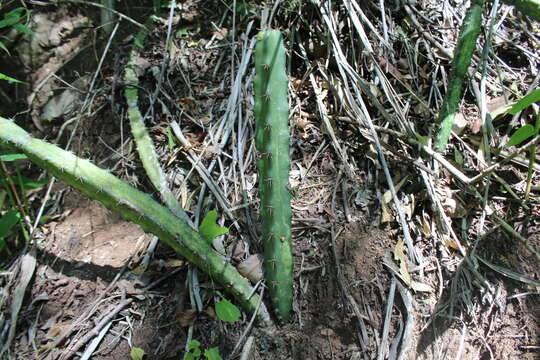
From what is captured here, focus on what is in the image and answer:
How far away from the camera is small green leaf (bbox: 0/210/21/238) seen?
6.30ft

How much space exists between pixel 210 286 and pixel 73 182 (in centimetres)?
71

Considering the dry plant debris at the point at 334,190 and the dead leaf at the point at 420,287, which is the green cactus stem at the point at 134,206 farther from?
the dead leaf at the point at 420,287

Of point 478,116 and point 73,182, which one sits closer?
point 73,182

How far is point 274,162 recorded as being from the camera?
61.2 inches

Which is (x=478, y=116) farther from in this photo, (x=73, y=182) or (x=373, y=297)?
(x=73, y=182)

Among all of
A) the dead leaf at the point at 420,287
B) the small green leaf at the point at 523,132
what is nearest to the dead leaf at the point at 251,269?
the dead leaf at the point at 420,287

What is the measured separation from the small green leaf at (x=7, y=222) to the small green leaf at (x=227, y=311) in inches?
44.1

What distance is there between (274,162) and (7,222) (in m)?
1.37

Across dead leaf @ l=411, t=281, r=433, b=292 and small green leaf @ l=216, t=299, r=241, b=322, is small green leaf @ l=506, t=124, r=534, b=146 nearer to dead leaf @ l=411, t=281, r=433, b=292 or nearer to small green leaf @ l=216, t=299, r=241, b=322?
dead leaf @ l=411, t=281, r=433, b=292

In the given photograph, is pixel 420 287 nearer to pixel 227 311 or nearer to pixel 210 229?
pixel 227 311

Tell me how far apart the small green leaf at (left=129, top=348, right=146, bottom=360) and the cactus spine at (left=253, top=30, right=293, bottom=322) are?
581 millimetres

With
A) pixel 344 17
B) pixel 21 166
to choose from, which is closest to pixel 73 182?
pixel 21 166

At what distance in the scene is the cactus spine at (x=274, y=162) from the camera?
1.50 metres

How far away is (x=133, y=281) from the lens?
6.00ft
